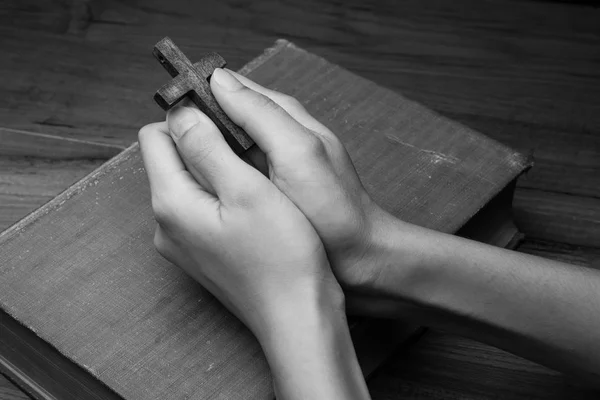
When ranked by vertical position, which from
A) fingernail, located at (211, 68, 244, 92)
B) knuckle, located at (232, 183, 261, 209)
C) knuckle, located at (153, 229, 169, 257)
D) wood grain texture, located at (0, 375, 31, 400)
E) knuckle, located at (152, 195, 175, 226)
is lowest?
wood grain texture, located at (0, 375, 31, 400)

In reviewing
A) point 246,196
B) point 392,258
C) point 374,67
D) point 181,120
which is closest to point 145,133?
point 181,120

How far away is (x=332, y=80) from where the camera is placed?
3.97 feet

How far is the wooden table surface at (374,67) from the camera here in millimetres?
1237

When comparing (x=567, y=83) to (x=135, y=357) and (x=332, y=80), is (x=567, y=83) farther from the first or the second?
(x=135, y=357)

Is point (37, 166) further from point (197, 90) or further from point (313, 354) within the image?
point (313, 354)

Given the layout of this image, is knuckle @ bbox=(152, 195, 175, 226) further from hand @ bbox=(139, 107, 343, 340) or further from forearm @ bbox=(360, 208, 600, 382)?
forearm @ bbox=(360, 208, 600, 382)

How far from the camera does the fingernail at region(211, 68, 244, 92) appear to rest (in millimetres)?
950

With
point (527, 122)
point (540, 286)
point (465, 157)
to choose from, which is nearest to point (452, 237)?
point (540, 286)

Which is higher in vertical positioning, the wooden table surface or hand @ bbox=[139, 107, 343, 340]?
hand @ bbox=[139, 107, 343, 340]

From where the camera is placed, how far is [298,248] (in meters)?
0.87

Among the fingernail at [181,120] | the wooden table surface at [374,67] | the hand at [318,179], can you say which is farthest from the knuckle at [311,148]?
the wooden table surface at [374,67]

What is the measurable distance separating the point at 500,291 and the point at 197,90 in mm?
333

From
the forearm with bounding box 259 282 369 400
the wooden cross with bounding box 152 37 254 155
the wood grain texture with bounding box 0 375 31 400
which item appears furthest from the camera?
the wood grain texture with bounding box 0 375 31 400

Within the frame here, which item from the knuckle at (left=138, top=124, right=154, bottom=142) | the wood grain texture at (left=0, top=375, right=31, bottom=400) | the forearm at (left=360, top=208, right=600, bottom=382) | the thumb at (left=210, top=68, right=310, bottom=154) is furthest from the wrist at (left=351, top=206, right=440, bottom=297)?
the wood grain texture at (left=0, top=375, right=31, bottom=400)
